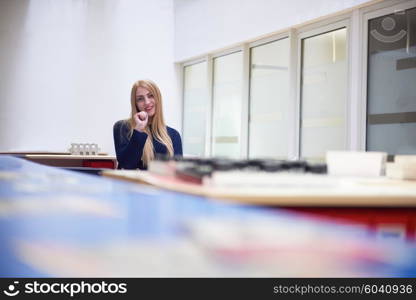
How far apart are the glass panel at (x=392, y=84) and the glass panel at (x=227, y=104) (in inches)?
101

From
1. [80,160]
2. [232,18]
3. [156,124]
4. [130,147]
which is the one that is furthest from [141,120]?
[232,18]

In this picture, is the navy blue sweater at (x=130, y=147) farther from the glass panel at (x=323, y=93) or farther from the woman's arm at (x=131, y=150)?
the glass panel at (x=323, y=93)

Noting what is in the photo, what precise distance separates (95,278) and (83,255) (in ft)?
0.10

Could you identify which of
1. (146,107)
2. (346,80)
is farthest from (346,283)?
(346,80)

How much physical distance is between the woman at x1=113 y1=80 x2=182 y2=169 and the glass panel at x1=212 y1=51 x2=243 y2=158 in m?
3.75

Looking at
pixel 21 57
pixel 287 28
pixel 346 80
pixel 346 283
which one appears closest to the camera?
pixel 346 283

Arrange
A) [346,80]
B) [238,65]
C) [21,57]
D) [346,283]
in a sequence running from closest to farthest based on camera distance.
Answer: [346,283]
[346,80]
[238,65]
[21,57]

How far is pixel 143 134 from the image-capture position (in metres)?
3.51

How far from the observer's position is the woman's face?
3.79 meters

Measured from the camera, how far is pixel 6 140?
8422mm

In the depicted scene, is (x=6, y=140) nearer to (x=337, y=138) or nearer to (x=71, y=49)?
(x=71, y=49)

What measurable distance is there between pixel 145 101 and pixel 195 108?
504cm

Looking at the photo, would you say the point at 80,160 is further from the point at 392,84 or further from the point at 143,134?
the point at 392,84

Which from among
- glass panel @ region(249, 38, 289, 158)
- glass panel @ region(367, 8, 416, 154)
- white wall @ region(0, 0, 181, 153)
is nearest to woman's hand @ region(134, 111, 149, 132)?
glass panel @ region(367, 8, 416, 154)
